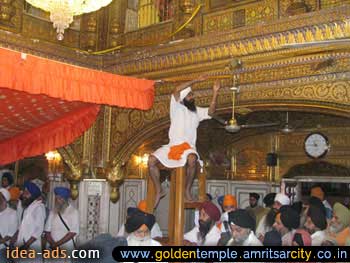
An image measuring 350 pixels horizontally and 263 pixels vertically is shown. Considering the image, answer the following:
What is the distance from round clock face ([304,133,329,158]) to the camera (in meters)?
8.05

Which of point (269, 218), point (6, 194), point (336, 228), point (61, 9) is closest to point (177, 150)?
point (269, 218)

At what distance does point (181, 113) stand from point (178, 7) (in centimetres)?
281

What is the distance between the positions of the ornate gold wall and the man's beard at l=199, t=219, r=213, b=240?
1.33m

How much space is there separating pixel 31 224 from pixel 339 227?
3443 mm

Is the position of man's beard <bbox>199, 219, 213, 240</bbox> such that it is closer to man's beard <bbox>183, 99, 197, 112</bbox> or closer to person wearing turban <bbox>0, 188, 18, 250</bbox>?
man's beard <bbox>183, 99, 197, 112</bbox>

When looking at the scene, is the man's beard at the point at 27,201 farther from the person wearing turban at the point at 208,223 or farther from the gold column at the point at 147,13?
the gold column at the point at 147,13

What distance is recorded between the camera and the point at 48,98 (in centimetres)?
399

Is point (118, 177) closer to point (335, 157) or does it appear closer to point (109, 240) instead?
point (335, 157)

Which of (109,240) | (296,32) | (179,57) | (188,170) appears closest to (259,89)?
(296,32)

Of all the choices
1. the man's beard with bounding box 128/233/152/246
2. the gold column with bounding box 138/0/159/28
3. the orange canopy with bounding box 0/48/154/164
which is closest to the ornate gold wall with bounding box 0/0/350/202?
the gold column with bounding box 138/0/159/28

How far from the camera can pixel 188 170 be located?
14.1ft

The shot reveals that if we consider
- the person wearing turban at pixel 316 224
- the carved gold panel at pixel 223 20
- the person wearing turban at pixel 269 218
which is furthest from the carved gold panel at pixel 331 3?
the person wearing turban at pixel 316 224

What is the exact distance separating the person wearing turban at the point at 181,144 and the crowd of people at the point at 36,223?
172cm

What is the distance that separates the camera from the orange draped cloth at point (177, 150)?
4.27 metres
